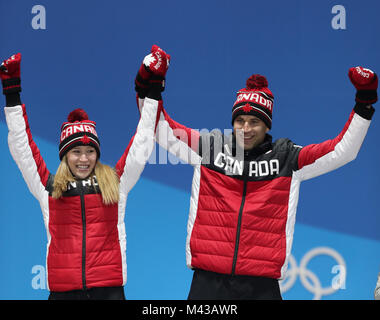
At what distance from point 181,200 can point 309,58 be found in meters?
1.33

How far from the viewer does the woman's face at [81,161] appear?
3.11m

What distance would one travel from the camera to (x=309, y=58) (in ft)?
14.0

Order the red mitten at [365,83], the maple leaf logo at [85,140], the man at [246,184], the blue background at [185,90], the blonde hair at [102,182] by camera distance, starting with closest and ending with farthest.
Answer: the red mitten at [365,83] → the man at [246,184] → the blonde hair at [102,182] → the maple leaf logo at [85,140] → the blue background at [185,90]

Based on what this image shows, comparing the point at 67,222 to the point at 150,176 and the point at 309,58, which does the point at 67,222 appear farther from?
the point at 309,58

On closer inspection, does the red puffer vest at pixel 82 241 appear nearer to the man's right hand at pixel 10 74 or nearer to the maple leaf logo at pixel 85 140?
the maple leaf logo at pixel 85 140

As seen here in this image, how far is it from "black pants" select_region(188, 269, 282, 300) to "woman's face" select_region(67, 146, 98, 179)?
0.79 metres

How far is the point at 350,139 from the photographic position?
9.47 ft

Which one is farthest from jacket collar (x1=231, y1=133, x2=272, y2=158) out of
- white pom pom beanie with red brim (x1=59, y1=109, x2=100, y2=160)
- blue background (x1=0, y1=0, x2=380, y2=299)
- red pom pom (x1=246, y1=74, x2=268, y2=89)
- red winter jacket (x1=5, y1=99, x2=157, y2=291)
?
blue background (x1=0, y1=0, x2=380, y2=299)

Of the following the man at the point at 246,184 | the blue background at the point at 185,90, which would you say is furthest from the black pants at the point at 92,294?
the blue background at the point at 185,90

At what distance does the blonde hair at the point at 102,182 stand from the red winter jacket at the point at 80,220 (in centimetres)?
4
